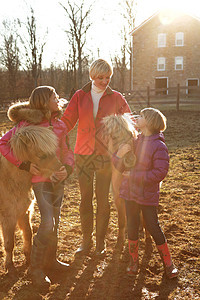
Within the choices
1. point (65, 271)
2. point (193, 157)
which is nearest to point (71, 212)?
point (65, 271)

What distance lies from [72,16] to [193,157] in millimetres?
19242

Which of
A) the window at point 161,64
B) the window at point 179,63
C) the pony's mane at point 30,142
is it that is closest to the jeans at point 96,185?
the pony's mane at point 30,142

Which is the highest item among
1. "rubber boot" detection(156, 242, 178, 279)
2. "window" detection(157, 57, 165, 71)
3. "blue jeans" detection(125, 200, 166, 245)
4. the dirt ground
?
"window" detection(157, 57, 165, 71)

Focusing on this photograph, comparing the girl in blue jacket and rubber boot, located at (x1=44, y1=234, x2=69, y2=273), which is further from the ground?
the girl in blue jacket

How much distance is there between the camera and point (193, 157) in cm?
806

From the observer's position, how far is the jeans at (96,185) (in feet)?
10.9

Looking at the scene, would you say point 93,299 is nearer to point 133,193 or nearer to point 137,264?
point 137,264

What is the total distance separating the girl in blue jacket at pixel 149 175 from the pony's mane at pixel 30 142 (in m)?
0.75

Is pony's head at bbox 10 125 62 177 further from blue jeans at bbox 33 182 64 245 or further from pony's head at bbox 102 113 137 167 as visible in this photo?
pony's head at bbox 102 113 137 167

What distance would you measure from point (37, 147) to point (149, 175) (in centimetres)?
106

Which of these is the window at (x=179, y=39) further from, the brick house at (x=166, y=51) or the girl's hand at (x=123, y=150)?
the girl's hand at (x=123, y=150)

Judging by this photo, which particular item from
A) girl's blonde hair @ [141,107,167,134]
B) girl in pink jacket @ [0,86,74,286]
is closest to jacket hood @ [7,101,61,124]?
girl in pink jacket @ [0,86,74,286]

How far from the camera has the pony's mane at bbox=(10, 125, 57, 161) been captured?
8.43 feet

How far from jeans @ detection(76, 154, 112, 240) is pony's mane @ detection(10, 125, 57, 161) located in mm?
767
